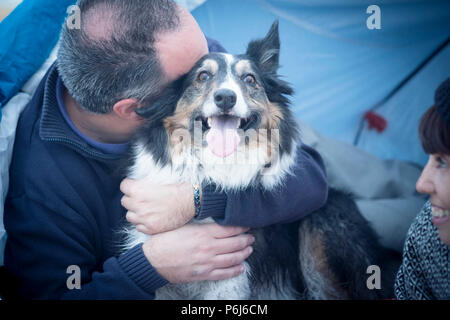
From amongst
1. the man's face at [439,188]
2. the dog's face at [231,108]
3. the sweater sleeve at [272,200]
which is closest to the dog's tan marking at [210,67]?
the dog's face at [231,108]

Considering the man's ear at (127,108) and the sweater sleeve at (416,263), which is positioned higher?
the man's ear at (127,108)

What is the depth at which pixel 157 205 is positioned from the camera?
1805 millimetres

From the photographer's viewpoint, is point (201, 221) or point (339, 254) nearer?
point (201, 221)

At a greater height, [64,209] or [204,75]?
[204,75]

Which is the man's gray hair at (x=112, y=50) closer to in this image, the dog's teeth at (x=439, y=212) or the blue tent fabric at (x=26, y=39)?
the blue tent fabric at (x=26, y=39)

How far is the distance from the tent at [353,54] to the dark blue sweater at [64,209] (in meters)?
0.52

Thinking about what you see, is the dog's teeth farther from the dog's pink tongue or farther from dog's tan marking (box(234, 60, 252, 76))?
dog's tan marking (box(234, 60, 252, 76))

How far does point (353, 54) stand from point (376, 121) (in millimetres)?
700

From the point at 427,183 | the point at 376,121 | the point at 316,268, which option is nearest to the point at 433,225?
the point at 427,183

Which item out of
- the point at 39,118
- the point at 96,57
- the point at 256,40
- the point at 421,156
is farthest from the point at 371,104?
the point at 39,118

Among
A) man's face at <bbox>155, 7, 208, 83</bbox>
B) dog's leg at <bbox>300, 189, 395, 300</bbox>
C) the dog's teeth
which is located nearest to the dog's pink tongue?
man's face at <bbox>155, 7, 208, 83</bbox>

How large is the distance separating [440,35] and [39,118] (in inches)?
120

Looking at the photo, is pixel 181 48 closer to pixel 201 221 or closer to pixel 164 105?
pixel 164 105

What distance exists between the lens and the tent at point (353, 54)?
8.77ft
